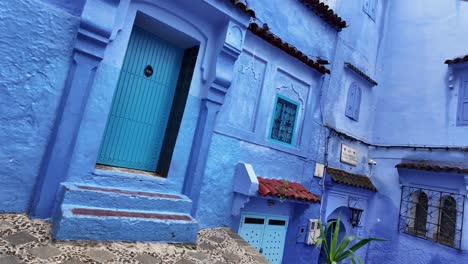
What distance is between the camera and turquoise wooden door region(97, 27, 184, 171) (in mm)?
4461

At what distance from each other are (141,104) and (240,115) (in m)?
1.84

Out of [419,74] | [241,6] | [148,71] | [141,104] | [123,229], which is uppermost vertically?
[419,74]

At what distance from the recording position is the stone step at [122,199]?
11.6 ft

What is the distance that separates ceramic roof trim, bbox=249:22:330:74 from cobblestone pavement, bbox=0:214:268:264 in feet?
12.6

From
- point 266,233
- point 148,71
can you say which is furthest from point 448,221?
point 148,71

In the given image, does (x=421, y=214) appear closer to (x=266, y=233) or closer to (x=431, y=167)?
(x=431, y=167)

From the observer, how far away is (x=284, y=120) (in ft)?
21.0

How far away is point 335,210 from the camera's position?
Result: 7.84 metres

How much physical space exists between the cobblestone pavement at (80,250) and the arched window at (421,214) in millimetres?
5709

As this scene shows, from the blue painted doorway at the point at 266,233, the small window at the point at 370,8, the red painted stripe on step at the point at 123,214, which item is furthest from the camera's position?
the small window at the point at 370,8

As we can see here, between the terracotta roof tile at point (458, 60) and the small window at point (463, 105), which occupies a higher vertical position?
the terracotta roof tile at point (458, 60)

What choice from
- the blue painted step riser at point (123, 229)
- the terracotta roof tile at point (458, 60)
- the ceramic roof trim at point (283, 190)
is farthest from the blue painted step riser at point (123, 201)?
the terracotta roof tile at point (458, 60)

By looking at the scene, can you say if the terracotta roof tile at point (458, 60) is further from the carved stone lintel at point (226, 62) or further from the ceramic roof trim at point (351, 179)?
the carved stone lintel at point (226, 62)

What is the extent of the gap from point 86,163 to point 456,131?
846cm
